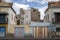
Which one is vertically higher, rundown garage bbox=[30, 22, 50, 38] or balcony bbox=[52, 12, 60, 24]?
balcony bbox=[52, 12, 60, 24]

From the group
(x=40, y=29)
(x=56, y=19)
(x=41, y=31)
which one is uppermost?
(x=56, y=19)

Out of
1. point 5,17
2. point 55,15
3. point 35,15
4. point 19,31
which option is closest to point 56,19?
point 55,15

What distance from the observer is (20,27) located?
47.3 meters

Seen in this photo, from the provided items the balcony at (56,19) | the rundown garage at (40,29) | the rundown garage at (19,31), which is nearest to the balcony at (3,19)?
the rundown garage at (19,31)

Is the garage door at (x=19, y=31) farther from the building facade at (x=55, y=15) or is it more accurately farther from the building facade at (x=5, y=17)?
the building facade at (x=55, y=15)

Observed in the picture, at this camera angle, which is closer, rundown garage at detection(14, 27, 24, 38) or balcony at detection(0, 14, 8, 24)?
balcony at detection(0, 14, 8, 24)

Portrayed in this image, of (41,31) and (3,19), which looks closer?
(3,19)

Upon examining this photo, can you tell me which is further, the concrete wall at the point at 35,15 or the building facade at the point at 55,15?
the concrete wall at the point at 35,15

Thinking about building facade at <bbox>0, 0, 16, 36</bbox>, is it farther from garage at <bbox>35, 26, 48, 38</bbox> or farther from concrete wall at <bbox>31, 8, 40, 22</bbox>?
concrete wall at <bbox>31, 8, 40, 22</bbox>

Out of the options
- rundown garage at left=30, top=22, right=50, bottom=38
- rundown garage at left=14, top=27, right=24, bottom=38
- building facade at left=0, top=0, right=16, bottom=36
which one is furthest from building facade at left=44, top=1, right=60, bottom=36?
building facade at left=0, top=0, right=16, bottom=36

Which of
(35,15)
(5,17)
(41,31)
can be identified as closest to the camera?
(5,17)

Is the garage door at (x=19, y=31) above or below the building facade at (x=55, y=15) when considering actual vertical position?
below

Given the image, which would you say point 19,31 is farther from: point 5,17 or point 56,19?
point 56,19

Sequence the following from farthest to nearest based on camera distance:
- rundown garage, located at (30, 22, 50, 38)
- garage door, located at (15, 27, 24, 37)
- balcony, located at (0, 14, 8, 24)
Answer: rundown garage, located at (30, 22, 50, 38) → garage door, located at (15, 27, 24, 37) → balcony, located at (0, 14, 8, 24)
